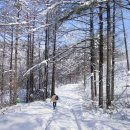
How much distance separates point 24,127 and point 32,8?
23083 millimetres

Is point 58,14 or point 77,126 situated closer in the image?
point 58,14

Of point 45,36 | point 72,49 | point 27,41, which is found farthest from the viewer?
→ point 27,41

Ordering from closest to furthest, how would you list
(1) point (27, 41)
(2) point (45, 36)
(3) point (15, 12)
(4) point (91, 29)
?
(4) point (91, 29), (3) point (15, 12), (2) point (45, 36), (1) point (27, 41)

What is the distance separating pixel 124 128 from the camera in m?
12.6

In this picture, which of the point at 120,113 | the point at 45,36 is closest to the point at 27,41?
the point at 45,36

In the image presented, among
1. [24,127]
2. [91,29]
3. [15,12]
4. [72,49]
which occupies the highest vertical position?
[15,12]

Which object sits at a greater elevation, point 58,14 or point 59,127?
point 58,14

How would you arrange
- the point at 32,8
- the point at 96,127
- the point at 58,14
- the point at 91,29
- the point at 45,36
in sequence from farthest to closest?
the point at 45,36
the point at 32,8
the point at 91,29
the point at 96,127
the point at 58,14

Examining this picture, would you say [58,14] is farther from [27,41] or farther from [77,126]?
[27,41]

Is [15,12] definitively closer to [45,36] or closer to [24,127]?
[45,36]

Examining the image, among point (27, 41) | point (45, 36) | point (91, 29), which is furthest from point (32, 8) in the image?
point (91, 29)

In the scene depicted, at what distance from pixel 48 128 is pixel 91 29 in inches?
484

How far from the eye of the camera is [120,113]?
1638 cm

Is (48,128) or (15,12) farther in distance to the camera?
(15,12)
